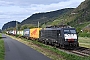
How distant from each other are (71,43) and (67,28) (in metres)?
2.60

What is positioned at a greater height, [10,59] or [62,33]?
[62,33]

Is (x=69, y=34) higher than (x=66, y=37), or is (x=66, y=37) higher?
(x=69, y=34)

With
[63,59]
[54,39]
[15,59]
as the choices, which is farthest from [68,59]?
[54,39]

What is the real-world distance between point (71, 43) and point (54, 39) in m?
5.95

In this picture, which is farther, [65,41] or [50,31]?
[50,31]

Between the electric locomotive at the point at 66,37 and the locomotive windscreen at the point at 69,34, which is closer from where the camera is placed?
the electric locomotive at the point at 66,37

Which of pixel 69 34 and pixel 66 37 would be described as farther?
pixel 69 34

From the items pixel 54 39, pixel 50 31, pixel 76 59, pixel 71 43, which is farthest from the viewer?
pixel 50 31

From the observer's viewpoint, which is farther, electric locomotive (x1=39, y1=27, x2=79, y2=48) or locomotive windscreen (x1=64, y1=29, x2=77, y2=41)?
locomotive windscreen (x1=64, y1=29, x2=77, y2=41)

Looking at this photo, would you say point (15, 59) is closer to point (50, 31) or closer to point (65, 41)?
point (65, 41)

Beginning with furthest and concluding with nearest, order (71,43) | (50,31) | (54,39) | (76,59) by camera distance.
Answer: (50,31) < (54,39) < (71,43) < (76,59)

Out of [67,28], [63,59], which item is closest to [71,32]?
[67,28]

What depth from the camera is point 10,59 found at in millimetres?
21938

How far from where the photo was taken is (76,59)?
21516 mm
